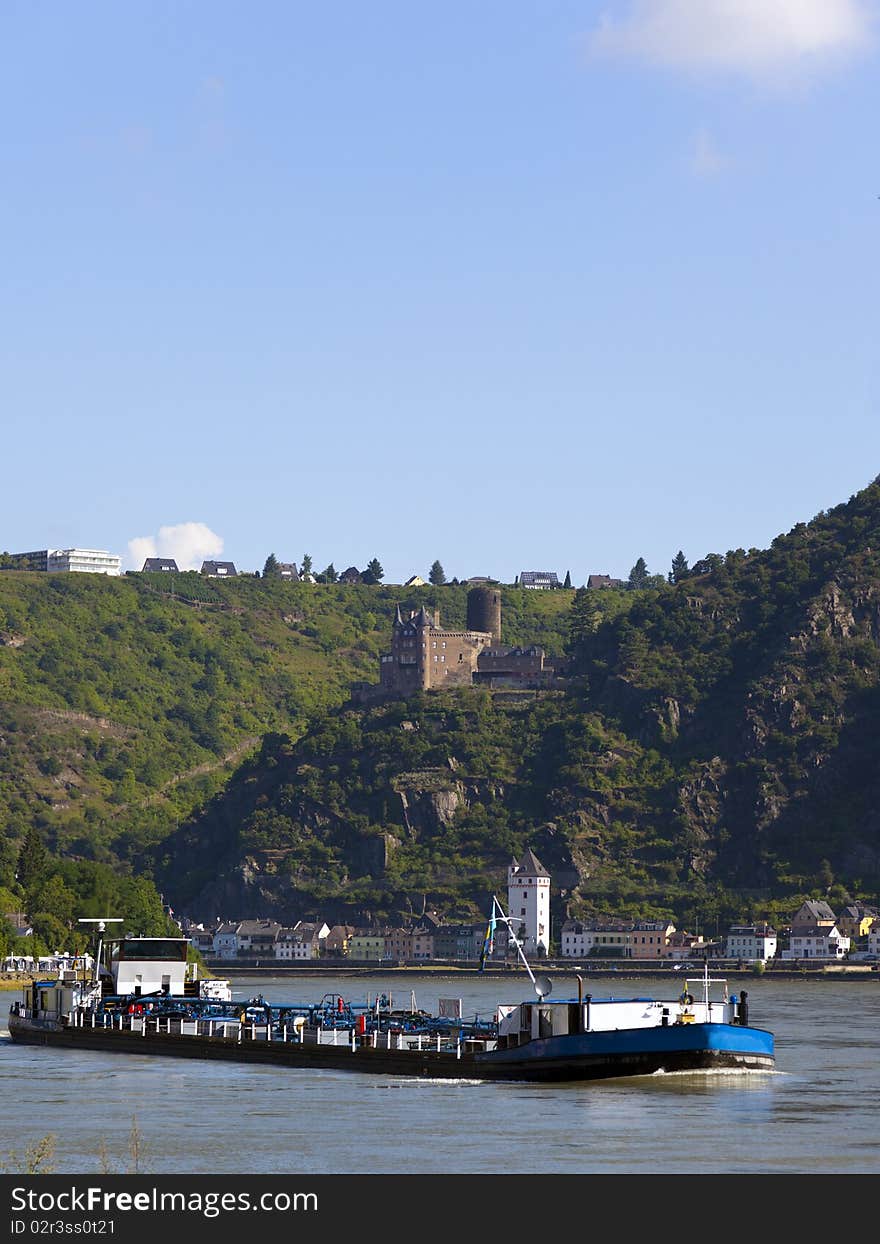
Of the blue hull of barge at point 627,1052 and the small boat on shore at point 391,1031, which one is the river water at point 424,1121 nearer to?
the blue hull of barge at point 627,1052

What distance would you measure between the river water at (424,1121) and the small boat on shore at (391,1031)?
1.06m

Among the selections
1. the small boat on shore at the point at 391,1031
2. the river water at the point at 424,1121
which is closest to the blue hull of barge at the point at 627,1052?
the small boat on shore at the point at 391,1031

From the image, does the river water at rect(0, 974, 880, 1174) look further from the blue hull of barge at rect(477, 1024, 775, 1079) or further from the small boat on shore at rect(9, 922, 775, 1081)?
the small boat on shore at rect(9, 922, 775, 1081)

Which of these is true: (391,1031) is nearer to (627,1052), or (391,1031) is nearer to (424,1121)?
(627,1052)

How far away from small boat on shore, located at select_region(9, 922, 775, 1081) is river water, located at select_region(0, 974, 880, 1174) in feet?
3.47

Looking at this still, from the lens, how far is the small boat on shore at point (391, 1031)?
77312mm

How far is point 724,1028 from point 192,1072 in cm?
1992

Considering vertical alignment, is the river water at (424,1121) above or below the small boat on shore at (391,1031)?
below

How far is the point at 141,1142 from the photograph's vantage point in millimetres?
60469

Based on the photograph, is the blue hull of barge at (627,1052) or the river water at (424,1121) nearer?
the river water at (424,1121)

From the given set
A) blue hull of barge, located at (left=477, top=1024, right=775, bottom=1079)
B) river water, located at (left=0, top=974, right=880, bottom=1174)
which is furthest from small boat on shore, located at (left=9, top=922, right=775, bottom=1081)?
river water, located at (left=0, top=974, right=880, bottom=1174)
